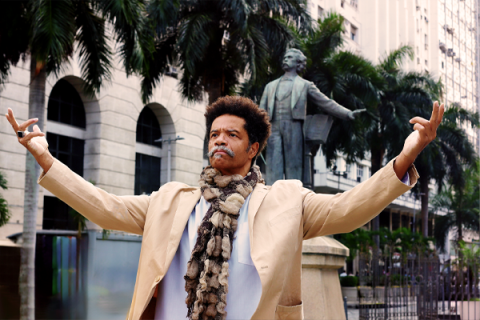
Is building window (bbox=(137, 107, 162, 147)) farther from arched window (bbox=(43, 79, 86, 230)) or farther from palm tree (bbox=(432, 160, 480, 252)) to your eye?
palm tree (bbox=(432, 160, 480, 252))

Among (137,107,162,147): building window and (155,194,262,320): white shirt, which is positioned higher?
(137,107,162,147): building window

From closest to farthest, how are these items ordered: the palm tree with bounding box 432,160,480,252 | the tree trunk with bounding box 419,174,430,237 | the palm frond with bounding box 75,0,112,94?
the palm frond with bounding box 75,0,112,94, the tree trunk with bounding box 419,174,430,237, the palm tree with bounding box 432,160,480,252

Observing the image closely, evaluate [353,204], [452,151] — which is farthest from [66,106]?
[353,204]

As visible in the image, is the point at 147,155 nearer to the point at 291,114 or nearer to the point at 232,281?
the point at 291,114

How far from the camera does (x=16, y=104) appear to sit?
23.6 meters

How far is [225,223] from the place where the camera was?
2424mm

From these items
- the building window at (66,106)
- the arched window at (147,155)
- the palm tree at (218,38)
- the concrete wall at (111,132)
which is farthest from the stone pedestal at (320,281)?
the arched window at (147,155)

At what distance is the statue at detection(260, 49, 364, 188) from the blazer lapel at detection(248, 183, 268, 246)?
5.50 metres

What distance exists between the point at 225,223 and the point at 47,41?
9.96m

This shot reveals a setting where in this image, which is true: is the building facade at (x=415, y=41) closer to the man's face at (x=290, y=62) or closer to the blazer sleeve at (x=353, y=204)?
the man's face at (x=290, y=62)

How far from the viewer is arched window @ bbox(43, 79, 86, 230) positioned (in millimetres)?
26000

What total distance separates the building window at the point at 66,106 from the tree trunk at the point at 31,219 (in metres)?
13.0

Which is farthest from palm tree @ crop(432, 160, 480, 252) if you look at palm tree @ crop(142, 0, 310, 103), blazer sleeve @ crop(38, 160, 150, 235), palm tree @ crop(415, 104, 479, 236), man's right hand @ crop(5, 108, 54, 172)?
man's right hand @ crop(5, 108, 54, 172)

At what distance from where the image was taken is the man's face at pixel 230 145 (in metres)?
2.59
